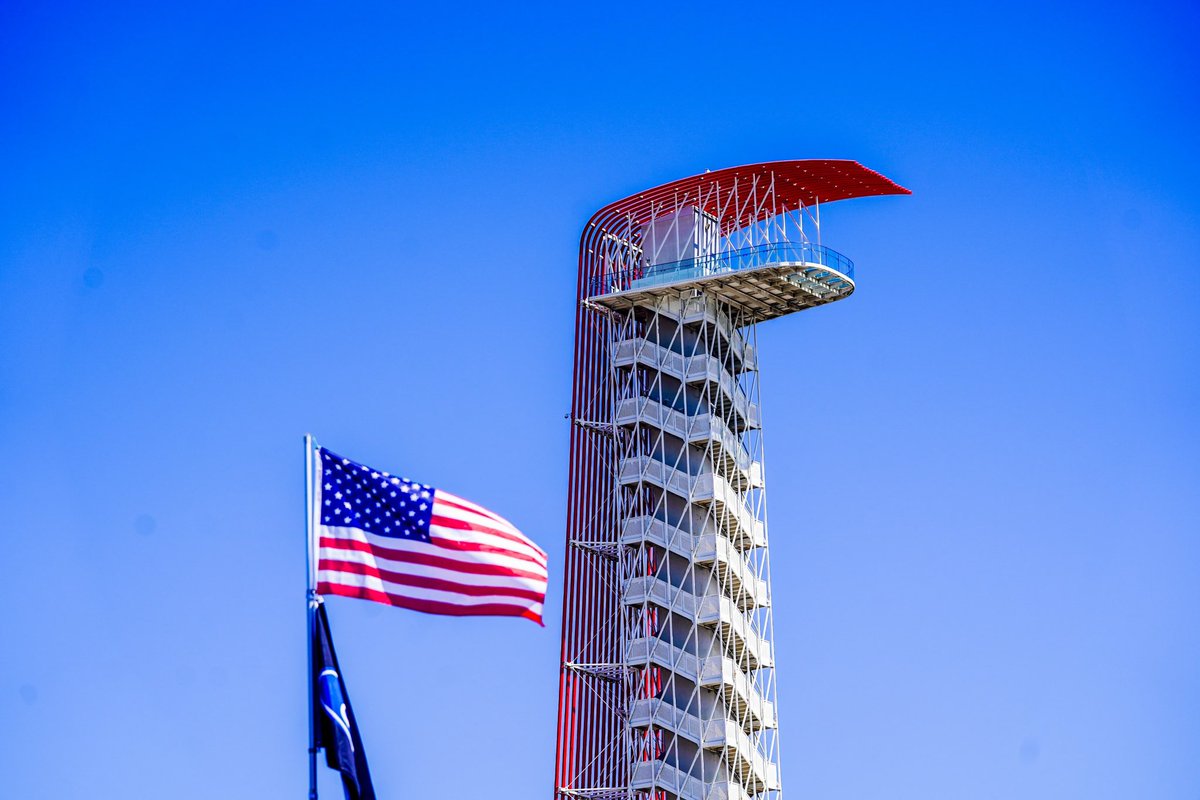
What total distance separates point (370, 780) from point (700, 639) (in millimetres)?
45234

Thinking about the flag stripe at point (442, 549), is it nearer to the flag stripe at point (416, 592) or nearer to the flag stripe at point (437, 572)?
the flag stripe at point (437, 572)

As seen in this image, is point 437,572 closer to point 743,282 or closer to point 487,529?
point 487,529

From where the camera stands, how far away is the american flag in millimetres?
39312

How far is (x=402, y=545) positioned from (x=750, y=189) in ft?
160

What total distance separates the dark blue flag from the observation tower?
143 ft

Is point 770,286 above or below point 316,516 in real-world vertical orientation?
above

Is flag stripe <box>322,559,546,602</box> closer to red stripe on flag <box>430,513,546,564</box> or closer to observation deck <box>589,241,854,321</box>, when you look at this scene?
red stripe on flag <box>430,513,546,564</box>

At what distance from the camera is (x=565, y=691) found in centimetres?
8256

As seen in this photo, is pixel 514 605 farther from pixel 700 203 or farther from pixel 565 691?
pixel 700 203

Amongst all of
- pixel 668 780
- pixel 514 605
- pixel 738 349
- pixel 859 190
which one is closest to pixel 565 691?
pixel 668 780

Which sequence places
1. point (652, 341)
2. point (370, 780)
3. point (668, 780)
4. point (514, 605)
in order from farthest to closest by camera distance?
point (652, 341) < point (668, 780) < point (514, 605) < point (370, 780)

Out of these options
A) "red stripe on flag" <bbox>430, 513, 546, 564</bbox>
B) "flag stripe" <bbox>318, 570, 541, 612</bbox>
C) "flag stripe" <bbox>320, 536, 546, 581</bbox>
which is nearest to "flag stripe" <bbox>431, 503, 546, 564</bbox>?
"red stripe on flag" <bbox>430, 513, 546, 564</bbox>

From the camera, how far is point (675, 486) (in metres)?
83.4

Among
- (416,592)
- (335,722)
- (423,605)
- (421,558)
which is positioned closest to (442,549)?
(421,558)
